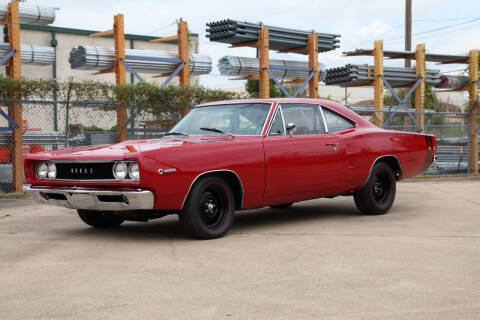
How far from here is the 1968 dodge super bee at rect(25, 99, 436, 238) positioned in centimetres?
609

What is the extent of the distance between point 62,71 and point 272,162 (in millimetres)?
28575

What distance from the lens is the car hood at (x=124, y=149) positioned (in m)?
6.08

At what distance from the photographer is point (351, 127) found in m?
8.38

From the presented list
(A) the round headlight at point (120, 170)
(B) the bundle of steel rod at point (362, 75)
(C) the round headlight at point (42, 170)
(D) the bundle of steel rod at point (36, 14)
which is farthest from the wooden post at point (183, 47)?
(A) the round headlight at point (120, 170)

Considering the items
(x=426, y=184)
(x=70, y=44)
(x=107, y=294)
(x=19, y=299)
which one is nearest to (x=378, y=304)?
(x=107, y=294)

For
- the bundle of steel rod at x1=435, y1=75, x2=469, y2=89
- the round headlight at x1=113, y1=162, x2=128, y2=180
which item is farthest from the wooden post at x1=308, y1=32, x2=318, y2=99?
the round headlight at x1=113, y1=162, x2=128, y2=180

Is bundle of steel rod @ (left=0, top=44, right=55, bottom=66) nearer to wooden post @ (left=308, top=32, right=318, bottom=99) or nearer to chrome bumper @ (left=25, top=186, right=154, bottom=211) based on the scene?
wooden post @ (left=308, top=32, right=318, bottom=99)

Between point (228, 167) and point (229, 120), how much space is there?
3.39 ft

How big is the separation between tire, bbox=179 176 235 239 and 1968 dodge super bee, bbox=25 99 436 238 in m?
0.01

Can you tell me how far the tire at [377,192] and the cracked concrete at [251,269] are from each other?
0.20 m

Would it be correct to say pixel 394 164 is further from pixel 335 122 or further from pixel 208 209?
pixel 208 209

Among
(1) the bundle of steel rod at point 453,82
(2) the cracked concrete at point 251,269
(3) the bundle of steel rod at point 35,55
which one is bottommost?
(2) the cracked concrete at point 251,269

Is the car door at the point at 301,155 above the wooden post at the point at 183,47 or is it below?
below

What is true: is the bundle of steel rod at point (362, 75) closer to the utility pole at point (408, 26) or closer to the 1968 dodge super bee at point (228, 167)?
the 1968 dodge super bee at point (228, 167)
